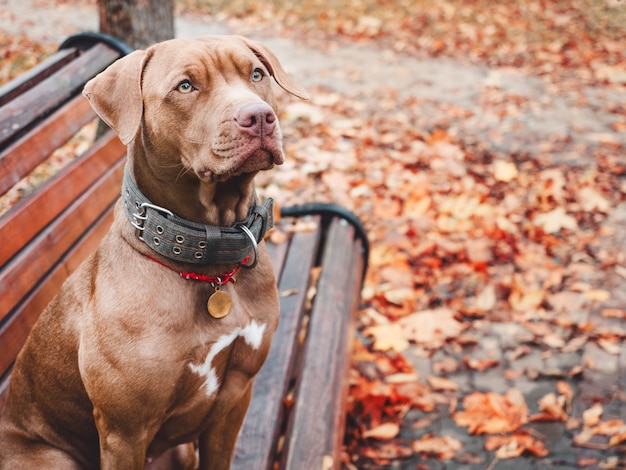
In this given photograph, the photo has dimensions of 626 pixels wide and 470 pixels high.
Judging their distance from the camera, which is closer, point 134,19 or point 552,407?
point 552,407

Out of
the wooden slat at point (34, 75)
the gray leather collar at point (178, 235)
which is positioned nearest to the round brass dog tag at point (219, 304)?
the gray leather collar at point (178, 235)

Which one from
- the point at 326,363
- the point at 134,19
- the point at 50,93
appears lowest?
the point at 326,363

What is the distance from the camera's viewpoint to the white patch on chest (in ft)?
7.13

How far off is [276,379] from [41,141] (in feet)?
5.12

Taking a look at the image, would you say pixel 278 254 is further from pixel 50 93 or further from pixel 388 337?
pixel 50 93

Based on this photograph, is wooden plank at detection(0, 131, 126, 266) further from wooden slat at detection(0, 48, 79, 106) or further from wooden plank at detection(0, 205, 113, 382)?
wooden slat at detection(0, 48, 79, 106)

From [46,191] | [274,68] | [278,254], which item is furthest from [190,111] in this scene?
[278,254]

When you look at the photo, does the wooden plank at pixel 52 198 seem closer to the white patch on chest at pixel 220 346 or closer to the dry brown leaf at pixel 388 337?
the white patch on chest at pixel 220 346

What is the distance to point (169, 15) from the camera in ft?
16.2

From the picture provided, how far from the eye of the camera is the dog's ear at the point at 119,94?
2084mm

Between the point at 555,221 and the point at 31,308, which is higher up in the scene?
the point at 31,308

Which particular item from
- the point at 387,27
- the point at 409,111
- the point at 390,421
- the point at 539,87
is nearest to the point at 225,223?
the point at 390,421

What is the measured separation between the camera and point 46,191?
Answer: 2732mm

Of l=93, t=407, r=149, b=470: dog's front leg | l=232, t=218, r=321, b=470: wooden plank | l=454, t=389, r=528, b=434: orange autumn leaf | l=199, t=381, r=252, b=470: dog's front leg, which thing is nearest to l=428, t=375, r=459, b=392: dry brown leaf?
l=454, t=389, r=528, b=434: orange autumn leaf
